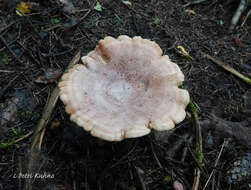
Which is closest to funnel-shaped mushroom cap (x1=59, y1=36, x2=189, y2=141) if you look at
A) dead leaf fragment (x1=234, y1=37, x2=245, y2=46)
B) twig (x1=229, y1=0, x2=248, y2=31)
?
dead leaf fragment (x1=234, y1=37, x2=245, y2=46)

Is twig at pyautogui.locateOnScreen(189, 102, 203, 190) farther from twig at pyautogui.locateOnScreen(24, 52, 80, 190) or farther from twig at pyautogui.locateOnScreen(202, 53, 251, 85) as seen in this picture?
twig at pyautogui.locateOnScreen(24, 52, 80, 190)

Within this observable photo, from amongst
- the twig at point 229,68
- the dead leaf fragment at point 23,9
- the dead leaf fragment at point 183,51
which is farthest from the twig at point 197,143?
the dead leaf fragment at point 23,9

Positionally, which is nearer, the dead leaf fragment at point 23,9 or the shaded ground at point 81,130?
the shaded ground at point 81,130

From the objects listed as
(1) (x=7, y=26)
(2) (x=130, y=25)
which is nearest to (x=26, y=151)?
(1) (x=7, y=26)

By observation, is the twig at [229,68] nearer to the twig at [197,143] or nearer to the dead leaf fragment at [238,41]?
the dead leaf fragment at [238,41]

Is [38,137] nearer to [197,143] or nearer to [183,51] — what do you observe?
[197,143]

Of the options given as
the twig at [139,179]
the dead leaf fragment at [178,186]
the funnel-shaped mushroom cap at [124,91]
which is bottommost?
the twig at [139,179]
